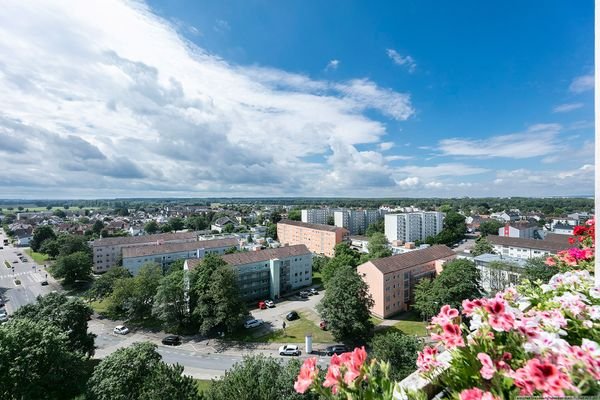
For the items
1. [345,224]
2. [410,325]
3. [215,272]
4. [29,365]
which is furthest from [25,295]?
[345,224]

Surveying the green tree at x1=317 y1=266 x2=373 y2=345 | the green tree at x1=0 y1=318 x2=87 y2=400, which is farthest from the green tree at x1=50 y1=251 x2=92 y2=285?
the green tree at x1=317 y1=266 x2=373 y2=345

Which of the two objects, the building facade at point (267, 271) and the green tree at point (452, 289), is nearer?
the green tree at point (452, 289)

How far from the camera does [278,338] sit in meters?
27.1

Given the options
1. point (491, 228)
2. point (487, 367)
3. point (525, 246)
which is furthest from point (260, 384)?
point (491, 228)

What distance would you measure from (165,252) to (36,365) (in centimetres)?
3647

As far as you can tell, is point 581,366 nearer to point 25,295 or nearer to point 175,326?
point 175,326

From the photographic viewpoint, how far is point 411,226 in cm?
7800

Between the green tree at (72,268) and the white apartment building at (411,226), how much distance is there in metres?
64.9

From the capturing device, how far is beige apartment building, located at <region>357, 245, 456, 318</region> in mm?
31969

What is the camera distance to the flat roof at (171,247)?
46500mm

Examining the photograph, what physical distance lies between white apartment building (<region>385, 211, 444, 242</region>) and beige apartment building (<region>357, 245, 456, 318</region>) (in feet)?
127

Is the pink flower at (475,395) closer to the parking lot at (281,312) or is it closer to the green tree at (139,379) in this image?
the green tree at (139,379)

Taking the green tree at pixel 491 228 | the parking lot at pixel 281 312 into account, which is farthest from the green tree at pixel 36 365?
the green tree at pixel 491 228

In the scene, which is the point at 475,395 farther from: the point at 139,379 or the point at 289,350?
the point at 289,350
